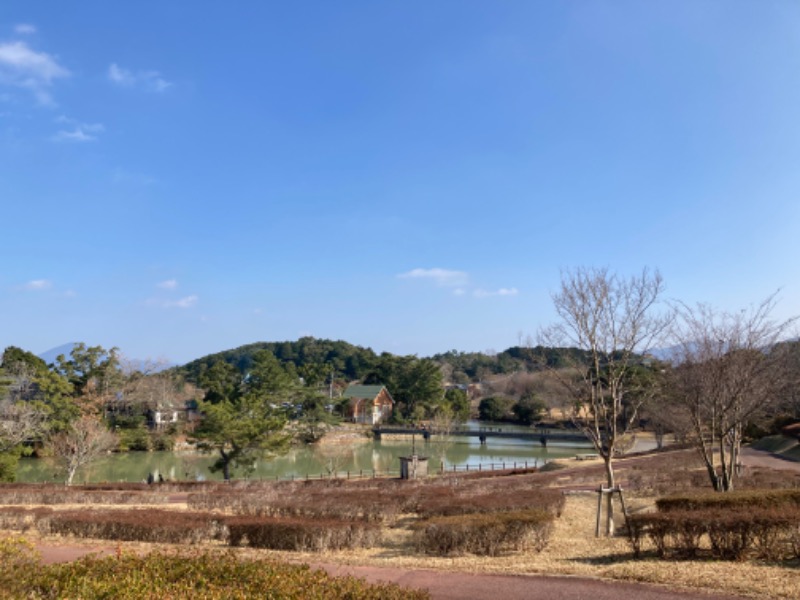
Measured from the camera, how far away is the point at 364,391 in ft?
212

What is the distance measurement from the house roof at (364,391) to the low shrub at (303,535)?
175 ft

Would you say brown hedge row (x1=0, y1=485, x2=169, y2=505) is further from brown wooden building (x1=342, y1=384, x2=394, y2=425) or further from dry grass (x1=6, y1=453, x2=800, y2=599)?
brown wooden building (x1=342, y1=384, x2=394, y2=425)

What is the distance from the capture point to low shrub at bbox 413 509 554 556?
9141 mm

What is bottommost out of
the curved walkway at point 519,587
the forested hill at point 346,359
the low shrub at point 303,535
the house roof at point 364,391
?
the low shrub at point 303,535

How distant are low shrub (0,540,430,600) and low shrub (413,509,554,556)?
4.12m

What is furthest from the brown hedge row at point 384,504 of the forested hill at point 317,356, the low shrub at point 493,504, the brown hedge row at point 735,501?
the forested hill at point 317,356

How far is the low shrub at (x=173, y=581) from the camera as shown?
4.71 metres

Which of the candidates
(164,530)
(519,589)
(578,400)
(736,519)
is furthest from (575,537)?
(164,530)

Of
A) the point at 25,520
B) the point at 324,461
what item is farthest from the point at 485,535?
the point at 324,461

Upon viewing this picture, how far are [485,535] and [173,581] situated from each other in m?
5.40

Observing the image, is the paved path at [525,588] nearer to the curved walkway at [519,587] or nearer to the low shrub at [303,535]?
the curved walkway at [519,587]

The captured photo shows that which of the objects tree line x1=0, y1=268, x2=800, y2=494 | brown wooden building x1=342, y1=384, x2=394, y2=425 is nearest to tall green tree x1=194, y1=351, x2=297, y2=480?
tree line x1=0, y1=268, x2=800, y2=494

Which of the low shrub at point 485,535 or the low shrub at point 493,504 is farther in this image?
the low shrub at point 493,504

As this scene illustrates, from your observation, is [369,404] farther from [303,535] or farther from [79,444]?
[303,535]
